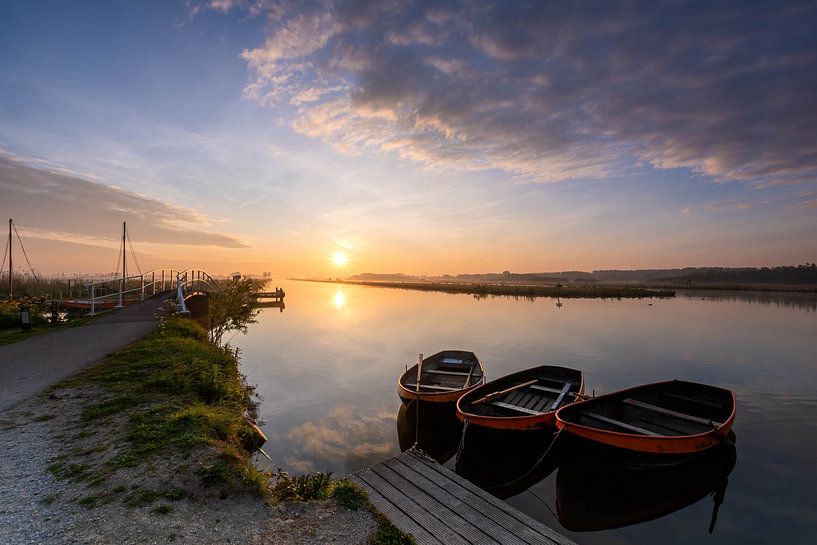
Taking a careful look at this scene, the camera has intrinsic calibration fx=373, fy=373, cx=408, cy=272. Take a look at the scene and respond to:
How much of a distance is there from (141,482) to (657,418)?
518 inches

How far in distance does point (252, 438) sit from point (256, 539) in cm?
579

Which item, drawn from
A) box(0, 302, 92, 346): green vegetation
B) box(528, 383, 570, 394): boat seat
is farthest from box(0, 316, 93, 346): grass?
box(528, 383, 570, 394): boat seat

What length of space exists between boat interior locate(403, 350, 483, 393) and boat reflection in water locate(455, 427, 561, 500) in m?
2.27

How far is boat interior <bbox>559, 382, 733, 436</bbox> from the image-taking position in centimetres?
1058

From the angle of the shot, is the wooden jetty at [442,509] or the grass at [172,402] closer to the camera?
the wooden jetty at [442,509]

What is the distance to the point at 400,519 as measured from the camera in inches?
272

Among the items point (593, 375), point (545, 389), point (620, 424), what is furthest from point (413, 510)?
point (593, 375)

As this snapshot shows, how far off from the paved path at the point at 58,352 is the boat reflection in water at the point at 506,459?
36.5 feet

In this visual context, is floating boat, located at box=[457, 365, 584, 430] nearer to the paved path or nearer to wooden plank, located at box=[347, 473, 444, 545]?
wooden plank, located at box=[347, 473, 444, 545]

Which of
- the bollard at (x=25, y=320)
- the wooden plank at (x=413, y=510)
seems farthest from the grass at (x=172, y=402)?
the bollard at (x=25, y=320)

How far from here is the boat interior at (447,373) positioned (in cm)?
1417

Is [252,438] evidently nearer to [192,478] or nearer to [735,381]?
[192,478]

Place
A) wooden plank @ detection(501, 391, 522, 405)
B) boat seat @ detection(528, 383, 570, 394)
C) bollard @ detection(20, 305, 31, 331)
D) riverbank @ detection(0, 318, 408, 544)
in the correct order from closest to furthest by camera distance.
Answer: riverbank @ detection(0, 318, 408, 544) < wooden plank @ detection(501, 391, 522, 405) < boat seat @ detection(528, 383, 570, 394) < bollard @ detection(20, 305, 31, 331)

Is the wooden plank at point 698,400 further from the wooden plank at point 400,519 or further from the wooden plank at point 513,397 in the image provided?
the wooden plank at point 400,519
